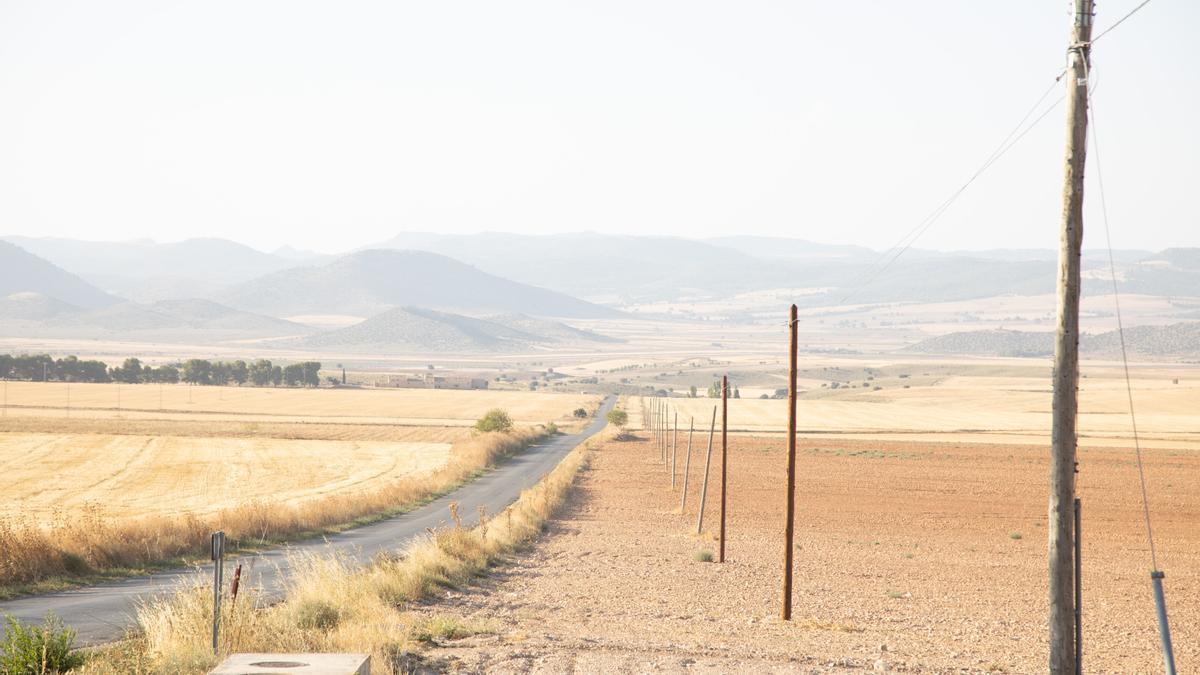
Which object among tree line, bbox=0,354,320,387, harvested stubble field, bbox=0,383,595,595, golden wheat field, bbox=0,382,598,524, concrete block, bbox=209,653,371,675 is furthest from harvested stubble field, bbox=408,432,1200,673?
tree line, bbox=0,354,320,387

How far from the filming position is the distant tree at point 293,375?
182m

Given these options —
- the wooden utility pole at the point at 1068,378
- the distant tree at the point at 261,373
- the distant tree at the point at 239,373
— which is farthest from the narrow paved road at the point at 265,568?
the distant tree at the point at 239,373

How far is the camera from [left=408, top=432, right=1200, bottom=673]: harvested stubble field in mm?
17094

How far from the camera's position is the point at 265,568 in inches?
1086

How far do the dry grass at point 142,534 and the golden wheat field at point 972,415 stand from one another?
223 feet

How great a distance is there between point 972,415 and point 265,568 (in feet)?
384

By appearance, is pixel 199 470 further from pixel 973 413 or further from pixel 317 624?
pixel 973 413

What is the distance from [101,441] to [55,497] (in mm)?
32642

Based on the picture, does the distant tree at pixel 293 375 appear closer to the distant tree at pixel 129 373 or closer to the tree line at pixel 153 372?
the tree line at pixel 153 372

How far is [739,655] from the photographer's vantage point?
16.4 metres

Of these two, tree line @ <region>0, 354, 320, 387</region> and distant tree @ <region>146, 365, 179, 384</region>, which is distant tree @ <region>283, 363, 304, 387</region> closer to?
tree line @ <region>0, 354, 320, 387</region>

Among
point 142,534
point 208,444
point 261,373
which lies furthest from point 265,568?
point 261,373

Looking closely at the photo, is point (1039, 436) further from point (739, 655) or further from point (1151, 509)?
point (739, 655)

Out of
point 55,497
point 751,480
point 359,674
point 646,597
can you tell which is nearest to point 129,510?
point 55,497
